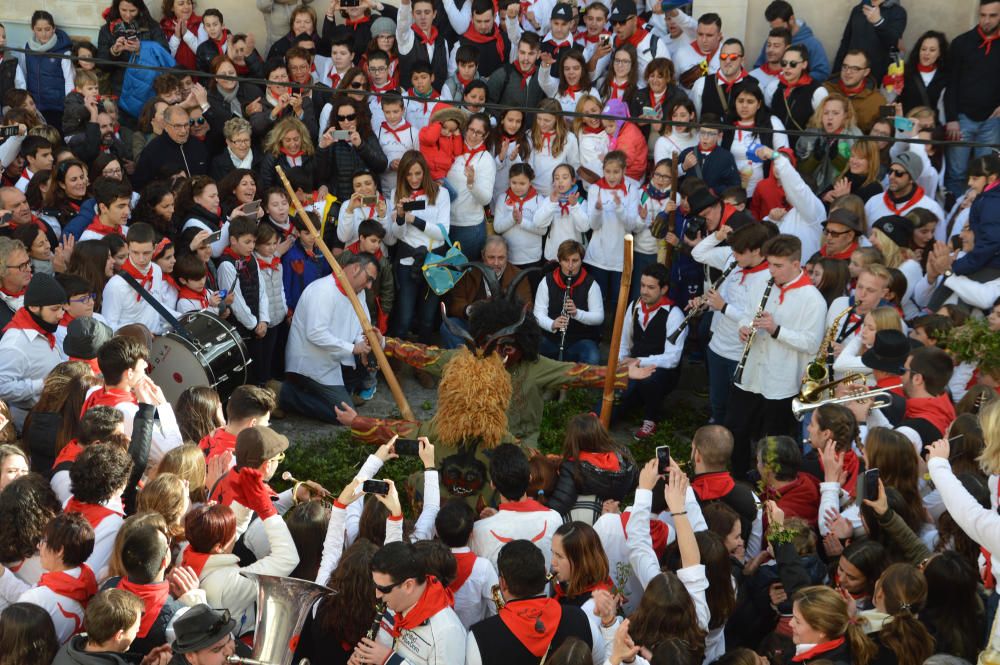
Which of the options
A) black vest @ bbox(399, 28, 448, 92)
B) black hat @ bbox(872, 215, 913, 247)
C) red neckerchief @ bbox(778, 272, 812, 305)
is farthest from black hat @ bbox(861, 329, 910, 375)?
black vest @ bbox(399, 28, 448, 92)

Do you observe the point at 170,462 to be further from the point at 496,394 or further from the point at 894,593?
the point at 894,593

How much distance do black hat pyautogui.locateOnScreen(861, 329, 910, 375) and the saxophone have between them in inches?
21.8

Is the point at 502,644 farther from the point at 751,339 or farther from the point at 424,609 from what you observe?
the point at 751,339

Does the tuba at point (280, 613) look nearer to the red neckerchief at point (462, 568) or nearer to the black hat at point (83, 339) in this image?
the red neckerchief at point (462, 568)

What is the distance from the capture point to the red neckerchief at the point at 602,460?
618 centimetres

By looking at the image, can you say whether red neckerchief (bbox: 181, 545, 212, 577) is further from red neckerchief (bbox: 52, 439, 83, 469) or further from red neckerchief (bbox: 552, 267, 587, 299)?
red neckerchief (bbox: 552, 267, 587, 299)

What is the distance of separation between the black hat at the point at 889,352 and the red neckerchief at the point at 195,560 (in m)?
4.20

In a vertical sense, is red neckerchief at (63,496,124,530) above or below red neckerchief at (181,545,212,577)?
above

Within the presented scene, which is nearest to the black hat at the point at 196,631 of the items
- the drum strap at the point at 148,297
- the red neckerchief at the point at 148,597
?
the red neckerchief at the point at 148,597

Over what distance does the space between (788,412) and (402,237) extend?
3495 millimetres

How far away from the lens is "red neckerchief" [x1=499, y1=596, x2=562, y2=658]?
4723mm

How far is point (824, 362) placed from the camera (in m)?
7.95

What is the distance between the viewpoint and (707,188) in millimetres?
9352

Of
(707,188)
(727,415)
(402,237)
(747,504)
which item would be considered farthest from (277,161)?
(747,504)
